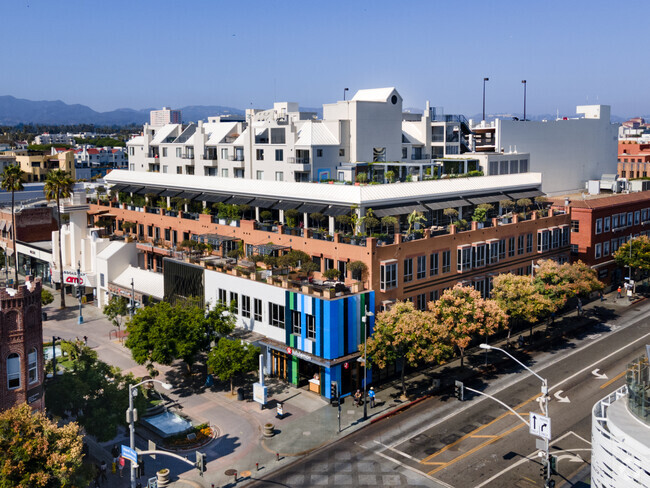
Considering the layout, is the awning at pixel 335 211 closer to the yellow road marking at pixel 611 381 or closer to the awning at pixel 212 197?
the awning at pixel 212 197

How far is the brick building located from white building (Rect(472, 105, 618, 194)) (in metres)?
8.96

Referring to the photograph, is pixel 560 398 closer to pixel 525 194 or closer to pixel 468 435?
pixel 468 435

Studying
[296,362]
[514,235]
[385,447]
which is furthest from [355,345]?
[514,235]

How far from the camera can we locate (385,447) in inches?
1604

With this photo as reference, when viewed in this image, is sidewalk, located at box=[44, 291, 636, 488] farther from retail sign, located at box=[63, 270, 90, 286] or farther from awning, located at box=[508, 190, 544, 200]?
awning, located at box=[508, 190, 544, 200]

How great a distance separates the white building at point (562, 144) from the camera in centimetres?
8856

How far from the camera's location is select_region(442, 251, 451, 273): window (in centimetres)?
5909

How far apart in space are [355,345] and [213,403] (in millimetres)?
11626

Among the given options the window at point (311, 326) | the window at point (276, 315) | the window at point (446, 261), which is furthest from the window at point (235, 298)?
the window at point (446, 261)

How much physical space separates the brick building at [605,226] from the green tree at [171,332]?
46287 millimetres

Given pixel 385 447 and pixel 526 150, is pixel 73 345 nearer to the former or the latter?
pixel 385 447

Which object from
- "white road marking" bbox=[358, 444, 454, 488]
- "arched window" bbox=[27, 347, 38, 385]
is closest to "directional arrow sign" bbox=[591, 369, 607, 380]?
"white road marking" bbox=[358, 444, 454, 488]

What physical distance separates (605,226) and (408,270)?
118ft

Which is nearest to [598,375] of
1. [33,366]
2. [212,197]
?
[33,366]
